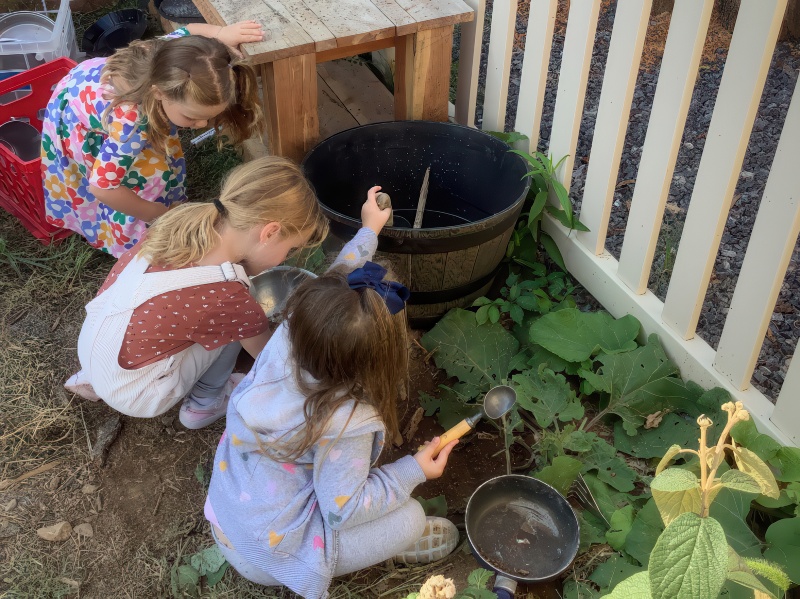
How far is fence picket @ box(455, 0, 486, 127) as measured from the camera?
265cm

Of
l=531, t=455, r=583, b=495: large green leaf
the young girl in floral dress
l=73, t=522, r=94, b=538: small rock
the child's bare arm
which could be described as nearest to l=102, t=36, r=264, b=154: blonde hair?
the young girl in floral dress

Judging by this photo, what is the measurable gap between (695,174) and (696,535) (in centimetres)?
240

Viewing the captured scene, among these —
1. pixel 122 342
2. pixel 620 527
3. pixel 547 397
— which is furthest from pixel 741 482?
pixel 122 342

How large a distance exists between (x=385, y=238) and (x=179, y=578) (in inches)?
43.2

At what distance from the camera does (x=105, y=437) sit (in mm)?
2316

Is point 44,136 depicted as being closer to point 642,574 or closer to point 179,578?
point 179,578

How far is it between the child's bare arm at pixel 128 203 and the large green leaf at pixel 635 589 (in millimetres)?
1987

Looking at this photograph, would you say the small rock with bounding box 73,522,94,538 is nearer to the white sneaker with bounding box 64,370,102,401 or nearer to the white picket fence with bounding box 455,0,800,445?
the white sneaker with bounding box 64,370,102,401

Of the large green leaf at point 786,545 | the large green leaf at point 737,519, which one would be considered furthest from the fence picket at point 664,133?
the large green leaf at point 786,545

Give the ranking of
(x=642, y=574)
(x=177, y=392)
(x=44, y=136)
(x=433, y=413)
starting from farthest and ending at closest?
(x=44, y=136) → (x=433, y=413) → (x=177, y=392) → (x=642, y=574)

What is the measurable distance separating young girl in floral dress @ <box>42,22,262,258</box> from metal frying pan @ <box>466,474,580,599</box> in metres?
1.41

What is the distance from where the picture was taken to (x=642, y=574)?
1.08 meters

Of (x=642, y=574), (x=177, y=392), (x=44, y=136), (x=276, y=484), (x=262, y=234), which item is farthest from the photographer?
(x=44, y=136)

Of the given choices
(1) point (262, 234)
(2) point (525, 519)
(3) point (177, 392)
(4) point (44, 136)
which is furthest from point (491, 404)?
(4) point (44, 136)
